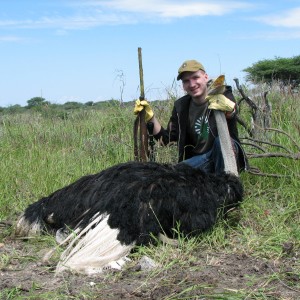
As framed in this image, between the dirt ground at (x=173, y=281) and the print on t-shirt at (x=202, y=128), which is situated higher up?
the print on t-shirt at (x=202, y=128)

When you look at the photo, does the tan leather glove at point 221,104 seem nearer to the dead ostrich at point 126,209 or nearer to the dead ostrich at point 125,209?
the dead ostrich at point 126,209

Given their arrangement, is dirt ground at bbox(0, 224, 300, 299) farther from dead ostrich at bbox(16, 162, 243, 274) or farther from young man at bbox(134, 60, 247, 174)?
young man at bbox(134, 60, 247, 174)

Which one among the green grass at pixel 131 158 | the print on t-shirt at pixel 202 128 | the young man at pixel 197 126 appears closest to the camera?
the green grass at pixel 131 158

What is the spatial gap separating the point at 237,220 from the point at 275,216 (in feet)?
0.93

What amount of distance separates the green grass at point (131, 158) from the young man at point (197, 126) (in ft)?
0.62

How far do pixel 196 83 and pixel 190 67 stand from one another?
145 millimetres

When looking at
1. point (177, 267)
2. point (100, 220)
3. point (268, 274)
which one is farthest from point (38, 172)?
point (268, 274)

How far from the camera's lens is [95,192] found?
4320 mm

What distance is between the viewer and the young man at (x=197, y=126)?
5.21 meters

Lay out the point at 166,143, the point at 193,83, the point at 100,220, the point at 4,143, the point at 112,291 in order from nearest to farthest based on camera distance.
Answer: the point at 112,291, the point at 100,220, the point at 193,83, the point at 166,143, the point at 4,143

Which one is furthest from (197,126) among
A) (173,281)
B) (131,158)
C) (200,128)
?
(173,281)

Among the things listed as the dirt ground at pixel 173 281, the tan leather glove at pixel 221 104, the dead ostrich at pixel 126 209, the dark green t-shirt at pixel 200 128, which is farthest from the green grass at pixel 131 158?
the tan leather glove at pixel 221 104

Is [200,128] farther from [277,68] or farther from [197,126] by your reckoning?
[277,68]

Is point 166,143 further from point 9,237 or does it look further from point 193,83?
point 9,237
